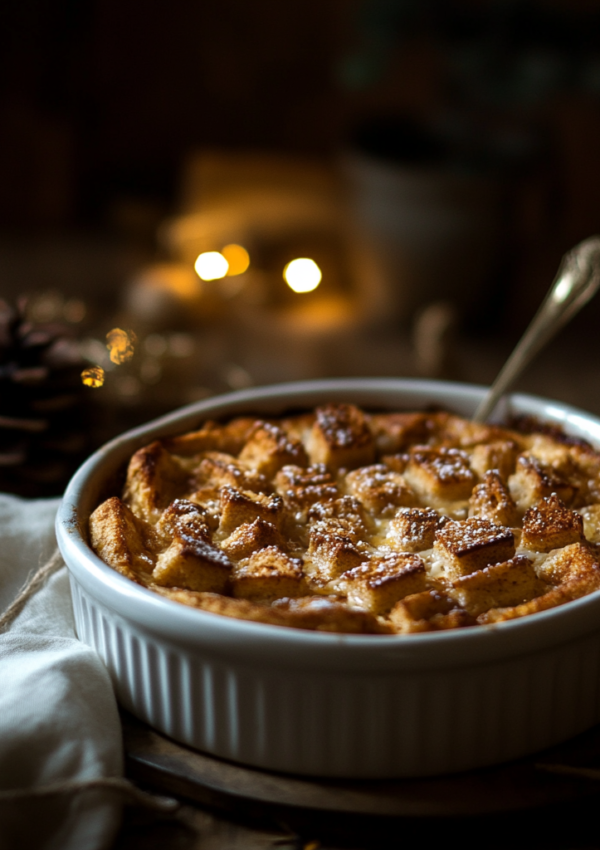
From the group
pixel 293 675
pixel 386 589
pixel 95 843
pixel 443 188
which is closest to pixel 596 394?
pixel 443 188

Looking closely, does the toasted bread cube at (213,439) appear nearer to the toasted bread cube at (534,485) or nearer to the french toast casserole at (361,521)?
the french toast casserole at (361,521)

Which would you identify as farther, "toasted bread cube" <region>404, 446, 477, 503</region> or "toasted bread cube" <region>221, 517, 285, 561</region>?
"toasted bread cube" <region>404, 446, 477, 503</region>

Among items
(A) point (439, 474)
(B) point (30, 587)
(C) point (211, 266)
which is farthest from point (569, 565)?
(C) point (211, 266)

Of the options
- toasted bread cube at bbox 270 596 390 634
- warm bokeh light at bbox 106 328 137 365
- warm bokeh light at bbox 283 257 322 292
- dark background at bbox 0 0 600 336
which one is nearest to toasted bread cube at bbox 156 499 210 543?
toasted bread cube at bbox 270 596 390 634

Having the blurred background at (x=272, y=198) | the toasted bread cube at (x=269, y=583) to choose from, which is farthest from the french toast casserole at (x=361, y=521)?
the blurred background at (x=272, y=198)

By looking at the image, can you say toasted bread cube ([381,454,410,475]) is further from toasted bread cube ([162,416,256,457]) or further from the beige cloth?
the beige cloth

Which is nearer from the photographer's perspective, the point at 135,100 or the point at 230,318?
the point at 230,318

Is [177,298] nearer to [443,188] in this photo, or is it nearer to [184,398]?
[184,398]

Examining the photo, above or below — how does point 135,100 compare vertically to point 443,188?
below
